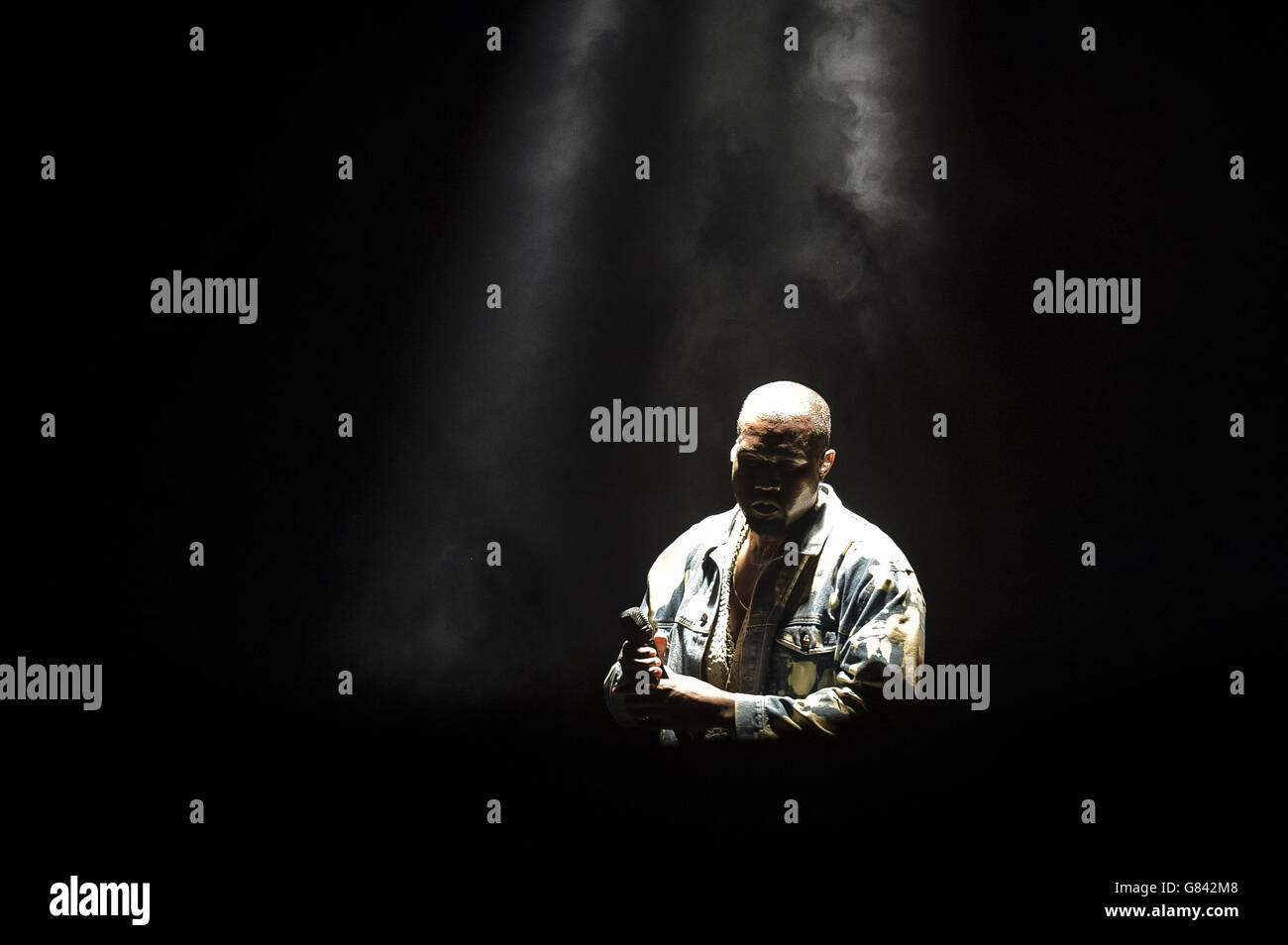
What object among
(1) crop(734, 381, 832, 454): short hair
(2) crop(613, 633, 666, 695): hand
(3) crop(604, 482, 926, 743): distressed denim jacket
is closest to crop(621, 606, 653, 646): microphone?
(2) crop(613, 633, 666, 695): hand

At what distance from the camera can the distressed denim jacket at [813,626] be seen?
14.8 feet

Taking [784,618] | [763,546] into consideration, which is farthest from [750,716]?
[763,546]

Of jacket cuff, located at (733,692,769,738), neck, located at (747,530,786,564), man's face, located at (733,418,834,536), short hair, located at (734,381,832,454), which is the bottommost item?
jacket cuff, located at (733,692,769,738)

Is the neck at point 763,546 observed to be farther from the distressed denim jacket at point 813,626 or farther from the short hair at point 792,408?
the short hair at point 792,408

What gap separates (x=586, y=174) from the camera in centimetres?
558

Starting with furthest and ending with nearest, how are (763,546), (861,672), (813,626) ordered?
(763,546), (813,626), (861,672)

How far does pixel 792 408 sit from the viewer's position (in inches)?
185

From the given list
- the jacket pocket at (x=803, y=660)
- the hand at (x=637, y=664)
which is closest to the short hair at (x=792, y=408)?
the jacket pocket at (x=803, y=660)

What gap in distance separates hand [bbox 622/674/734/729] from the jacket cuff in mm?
23

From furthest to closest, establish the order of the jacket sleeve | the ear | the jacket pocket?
the ear
the jacket pocket
the jacket sleeve

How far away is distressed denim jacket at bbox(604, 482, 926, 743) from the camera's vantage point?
4.52 meters

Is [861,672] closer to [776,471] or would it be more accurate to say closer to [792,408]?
[776,471]

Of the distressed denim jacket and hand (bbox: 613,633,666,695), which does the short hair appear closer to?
the distressed denim jacket

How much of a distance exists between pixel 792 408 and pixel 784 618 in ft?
2.60
